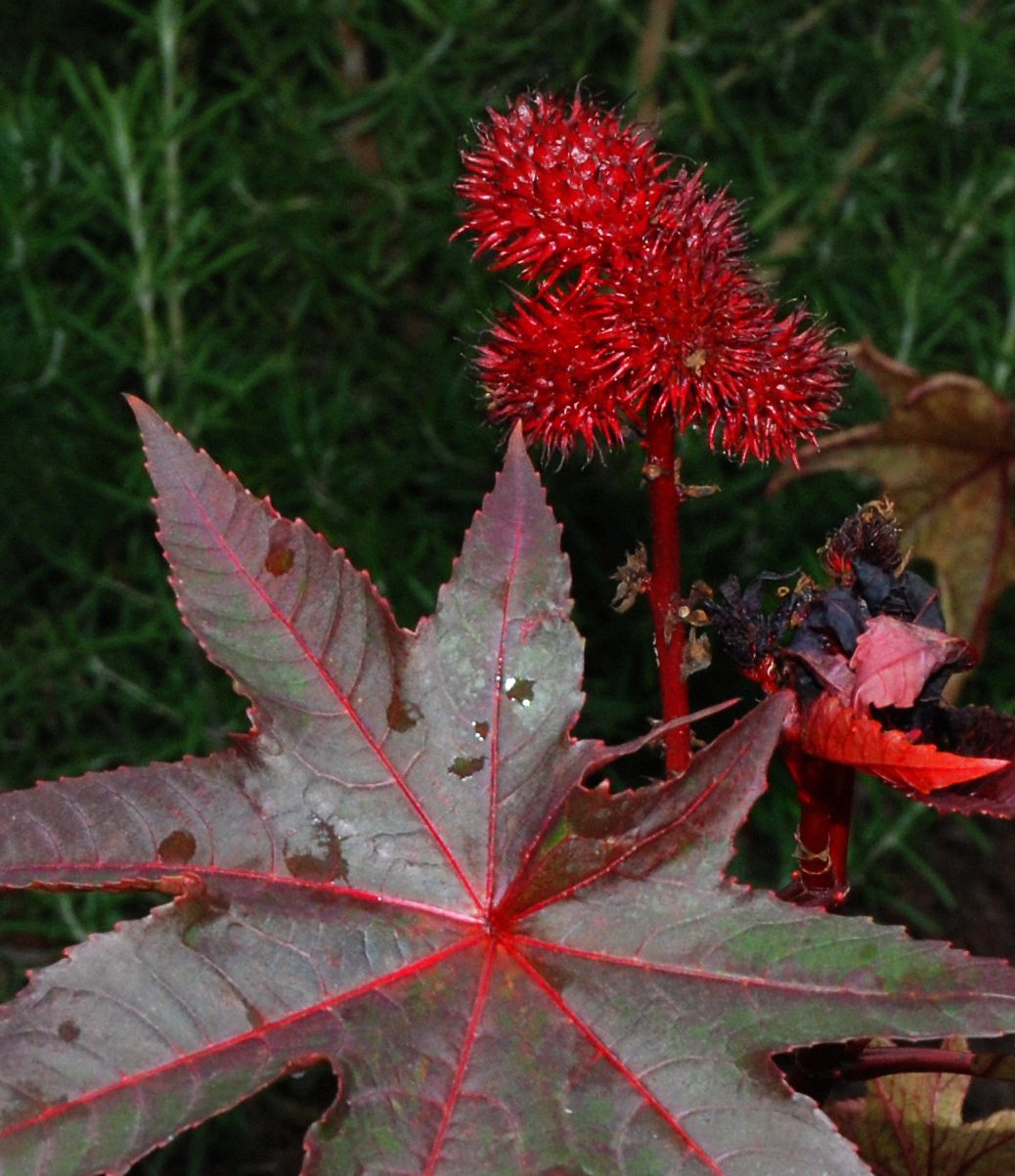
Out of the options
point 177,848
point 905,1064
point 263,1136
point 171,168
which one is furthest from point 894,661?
point 263,1136

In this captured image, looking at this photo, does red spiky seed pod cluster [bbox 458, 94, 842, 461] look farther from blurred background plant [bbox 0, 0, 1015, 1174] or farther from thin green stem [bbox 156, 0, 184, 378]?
thin green stem [bbox 156, 0, 184, 378]

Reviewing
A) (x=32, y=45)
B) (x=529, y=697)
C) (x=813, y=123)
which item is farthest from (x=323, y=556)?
(x=32, y=45)

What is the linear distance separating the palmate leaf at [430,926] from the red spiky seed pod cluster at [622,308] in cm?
4

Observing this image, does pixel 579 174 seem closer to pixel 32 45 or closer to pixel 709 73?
pixel 709 73

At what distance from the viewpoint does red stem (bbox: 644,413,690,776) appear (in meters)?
0.46

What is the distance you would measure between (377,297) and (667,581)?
89 cm

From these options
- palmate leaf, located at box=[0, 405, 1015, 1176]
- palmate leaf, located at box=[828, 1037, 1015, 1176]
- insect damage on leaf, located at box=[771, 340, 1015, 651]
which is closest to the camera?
palmate leaf, located at box=[0, 405, 1015, 1176]

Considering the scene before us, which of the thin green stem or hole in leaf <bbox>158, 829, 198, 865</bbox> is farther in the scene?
the thin green stem

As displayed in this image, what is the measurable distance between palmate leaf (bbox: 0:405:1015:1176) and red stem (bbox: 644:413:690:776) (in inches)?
1.3

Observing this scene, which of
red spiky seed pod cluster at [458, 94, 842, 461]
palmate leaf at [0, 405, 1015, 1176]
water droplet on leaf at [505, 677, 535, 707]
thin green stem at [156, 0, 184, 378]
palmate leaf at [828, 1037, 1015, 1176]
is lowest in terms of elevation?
palmate leaf at [828, 1037, 1015, 1176]

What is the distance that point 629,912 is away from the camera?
43 cm

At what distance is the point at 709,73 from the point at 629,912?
1.27 meters

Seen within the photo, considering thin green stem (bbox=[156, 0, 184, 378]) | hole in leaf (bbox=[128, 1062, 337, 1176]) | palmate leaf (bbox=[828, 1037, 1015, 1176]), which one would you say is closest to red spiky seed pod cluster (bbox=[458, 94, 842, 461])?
palmate leaf (bbox=[828, 1037, 1015, 1176])

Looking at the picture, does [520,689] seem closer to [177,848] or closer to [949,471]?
[177,848]
